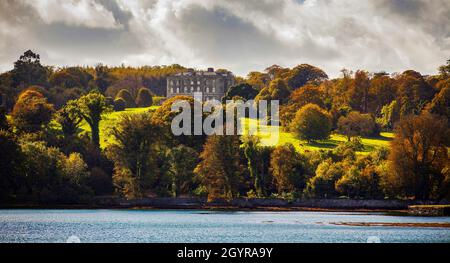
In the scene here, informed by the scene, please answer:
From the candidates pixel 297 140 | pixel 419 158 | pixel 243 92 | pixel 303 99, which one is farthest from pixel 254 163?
pixel 243 92

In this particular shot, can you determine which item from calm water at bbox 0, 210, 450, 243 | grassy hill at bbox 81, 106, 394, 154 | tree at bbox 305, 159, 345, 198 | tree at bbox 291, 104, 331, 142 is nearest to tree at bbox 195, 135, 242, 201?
tree at bbox 305, 159, 345, 198

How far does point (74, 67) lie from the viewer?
19825cm

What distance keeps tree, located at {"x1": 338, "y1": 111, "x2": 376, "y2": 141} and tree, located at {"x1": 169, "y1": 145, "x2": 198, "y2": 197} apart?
41.6 meters

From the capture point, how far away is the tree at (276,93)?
163750mm

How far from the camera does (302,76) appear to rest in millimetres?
196125

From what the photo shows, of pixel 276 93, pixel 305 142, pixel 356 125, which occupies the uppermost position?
pixel 276 93

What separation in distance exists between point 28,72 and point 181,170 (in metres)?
83.0

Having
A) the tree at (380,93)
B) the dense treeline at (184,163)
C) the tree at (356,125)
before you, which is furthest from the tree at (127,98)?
the dense treeline at (184,163)

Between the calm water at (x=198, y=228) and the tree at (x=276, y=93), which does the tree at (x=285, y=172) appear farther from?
the tree at (x=276, y=93)

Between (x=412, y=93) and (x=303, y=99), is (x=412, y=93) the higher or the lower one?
the higher one

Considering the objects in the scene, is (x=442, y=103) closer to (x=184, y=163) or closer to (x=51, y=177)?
(x=184, y=163)

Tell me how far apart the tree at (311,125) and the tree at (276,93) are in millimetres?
24173

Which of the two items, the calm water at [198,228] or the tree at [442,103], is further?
the tree at [442,103]
